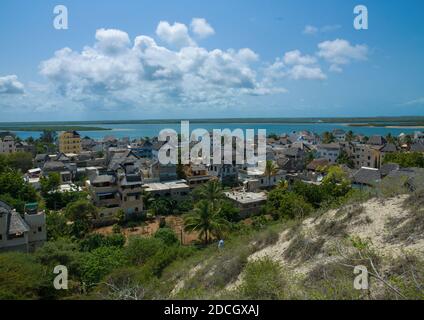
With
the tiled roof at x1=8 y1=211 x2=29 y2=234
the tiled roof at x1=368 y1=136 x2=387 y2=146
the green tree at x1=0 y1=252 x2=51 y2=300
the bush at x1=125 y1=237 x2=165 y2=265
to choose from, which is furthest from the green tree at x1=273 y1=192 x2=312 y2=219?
the tiled roof at x1=368 y1=136 x2=387 y2=146

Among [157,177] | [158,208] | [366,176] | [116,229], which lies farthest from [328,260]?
[157,177]

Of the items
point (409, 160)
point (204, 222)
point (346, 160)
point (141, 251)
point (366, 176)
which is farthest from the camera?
point (346, 160)

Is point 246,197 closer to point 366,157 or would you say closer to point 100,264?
point 100,264

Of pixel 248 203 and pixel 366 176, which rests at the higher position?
pixel 366 176

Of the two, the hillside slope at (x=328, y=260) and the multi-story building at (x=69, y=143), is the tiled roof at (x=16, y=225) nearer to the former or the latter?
the hillside slope at (x=328, y=260)

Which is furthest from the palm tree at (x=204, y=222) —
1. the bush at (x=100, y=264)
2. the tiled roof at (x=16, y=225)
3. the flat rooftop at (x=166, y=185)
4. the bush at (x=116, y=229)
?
the flat rooftop at (x=166, y=185)

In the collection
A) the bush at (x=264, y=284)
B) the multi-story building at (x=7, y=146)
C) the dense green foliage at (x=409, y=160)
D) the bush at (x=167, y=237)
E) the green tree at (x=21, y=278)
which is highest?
the multi-story building at (x=7, y=146)
